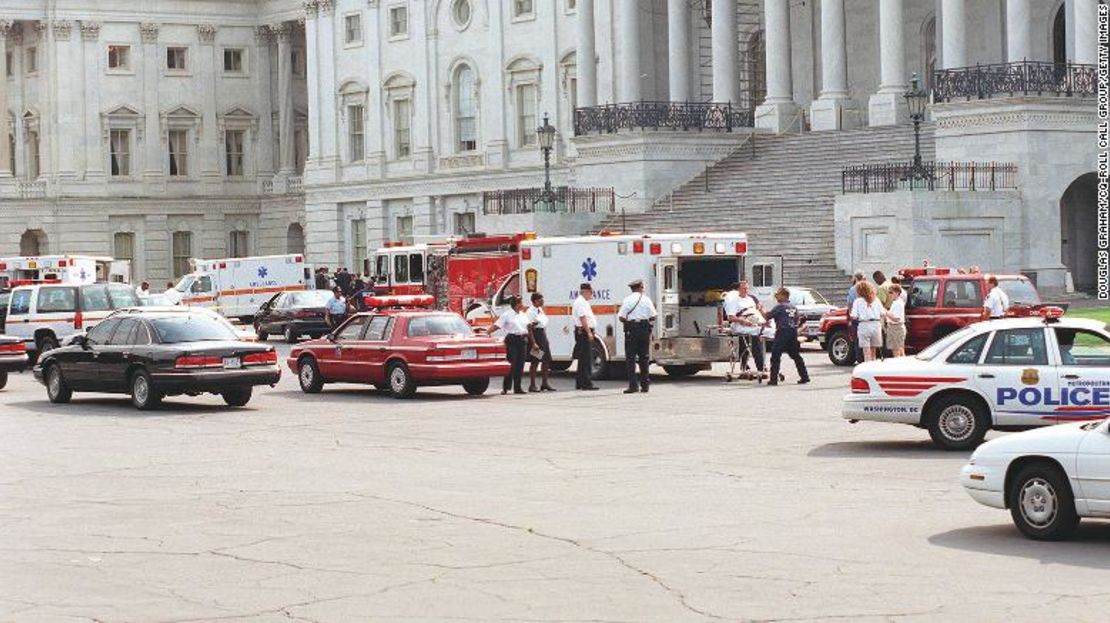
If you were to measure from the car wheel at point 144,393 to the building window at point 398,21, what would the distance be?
52.9 meters

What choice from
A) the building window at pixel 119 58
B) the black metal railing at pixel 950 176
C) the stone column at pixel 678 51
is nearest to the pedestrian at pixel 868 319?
the black metal railing at pixel 950 176

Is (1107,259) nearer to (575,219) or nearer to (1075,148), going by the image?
(1075,148)

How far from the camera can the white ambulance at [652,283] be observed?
35.9 metres

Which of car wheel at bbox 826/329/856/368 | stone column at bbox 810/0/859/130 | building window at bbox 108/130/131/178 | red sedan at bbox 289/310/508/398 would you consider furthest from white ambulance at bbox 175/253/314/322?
building window at bbox 108/130/131/178

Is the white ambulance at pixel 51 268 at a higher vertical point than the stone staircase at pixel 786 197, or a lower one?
lower

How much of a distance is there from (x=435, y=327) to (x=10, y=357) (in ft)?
28.3

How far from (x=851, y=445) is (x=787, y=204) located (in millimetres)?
32972

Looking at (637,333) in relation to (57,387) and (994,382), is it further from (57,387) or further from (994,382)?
(994,382)

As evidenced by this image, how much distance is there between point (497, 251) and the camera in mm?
42312

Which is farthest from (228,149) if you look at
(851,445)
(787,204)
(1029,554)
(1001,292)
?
(1029,554)

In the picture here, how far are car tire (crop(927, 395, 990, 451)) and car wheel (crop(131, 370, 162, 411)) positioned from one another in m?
12.7

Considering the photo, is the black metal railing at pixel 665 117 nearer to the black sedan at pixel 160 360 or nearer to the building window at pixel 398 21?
the building window at pixel 398 21

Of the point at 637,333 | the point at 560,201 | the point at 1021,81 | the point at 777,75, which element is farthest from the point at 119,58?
the point at 637,333

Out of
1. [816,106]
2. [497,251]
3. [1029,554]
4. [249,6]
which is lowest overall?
[1029,554]
